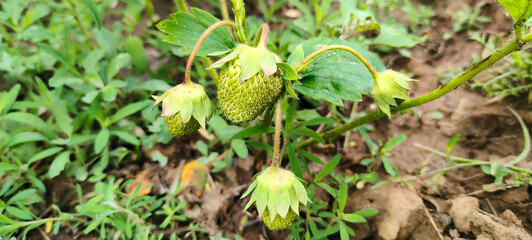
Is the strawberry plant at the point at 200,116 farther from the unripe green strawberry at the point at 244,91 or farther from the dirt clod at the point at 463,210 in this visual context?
the dirt clod at the point at 463,210

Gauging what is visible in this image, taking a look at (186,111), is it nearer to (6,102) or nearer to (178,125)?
(178,125)

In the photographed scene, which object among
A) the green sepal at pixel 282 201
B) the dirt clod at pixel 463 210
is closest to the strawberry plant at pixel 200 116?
the green sepal at pixel 282 201

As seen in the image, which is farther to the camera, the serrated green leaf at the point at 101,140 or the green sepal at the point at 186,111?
the serrated green leaf at the point at 101,140

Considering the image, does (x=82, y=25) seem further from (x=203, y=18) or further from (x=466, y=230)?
(x=466, y=230)

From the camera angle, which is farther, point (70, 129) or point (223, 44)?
point (70, 129)

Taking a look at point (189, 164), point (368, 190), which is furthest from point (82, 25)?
point (368, 190)

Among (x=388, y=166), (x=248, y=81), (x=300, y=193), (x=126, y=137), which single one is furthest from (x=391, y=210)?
(x=126, y=137)

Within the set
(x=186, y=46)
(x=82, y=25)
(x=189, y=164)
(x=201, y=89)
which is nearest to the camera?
(x=201, y=89)
